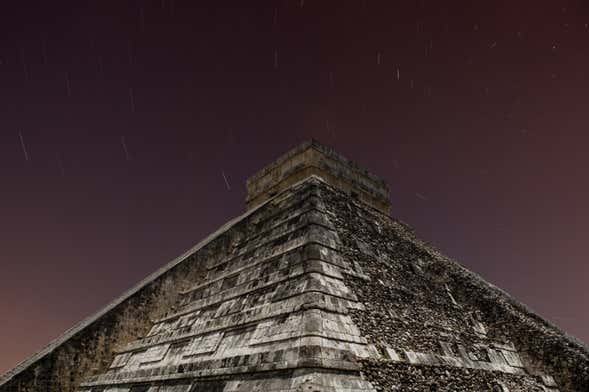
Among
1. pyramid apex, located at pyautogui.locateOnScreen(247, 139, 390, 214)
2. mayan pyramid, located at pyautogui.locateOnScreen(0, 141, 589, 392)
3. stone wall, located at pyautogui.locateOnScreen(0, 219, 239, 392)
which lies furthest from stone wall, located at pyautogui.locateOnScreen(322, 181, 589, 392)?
stone wall, located at pyautogui.locateOnScreen(0, 219, 239, 392)

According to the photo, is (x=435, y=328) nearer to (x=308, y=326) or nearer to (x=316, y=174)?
(x=308, y=326)

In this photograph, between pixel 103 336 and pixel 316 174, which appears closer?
pixel 103 336

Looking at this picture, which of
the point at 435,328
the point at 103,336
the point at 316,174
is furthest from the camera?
the point at 316,174

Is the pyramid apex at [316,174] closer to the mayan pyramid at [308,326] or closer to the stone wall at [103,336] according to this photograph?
the mayan pyramid at [308,326]

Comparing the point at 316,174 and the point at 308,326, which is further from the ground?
the point at 316,174

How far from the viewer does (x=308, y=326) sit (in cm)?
493

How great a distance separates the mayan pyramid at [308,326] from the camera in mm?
5035

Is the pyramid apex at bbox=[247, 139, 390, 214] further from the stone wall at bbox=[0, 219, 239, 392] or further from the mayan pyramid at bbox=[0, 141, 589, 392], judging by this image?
the stone wall at bbox=[0, 219, 239, 392]

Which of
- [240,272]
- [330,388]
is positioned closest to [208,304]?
[240,272]

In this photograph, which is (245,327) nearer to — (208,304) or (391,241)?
(208,304)

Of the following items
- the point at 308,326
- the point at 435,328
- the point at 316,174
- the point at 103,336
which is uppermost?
the point at 316,174

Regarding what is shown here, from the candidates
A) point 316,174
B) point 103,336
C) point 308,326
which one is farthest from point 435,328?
point 103,336

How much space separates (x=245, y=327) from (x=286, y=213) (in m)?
3.82

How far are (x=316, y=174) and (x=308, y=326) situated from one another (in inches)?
289
